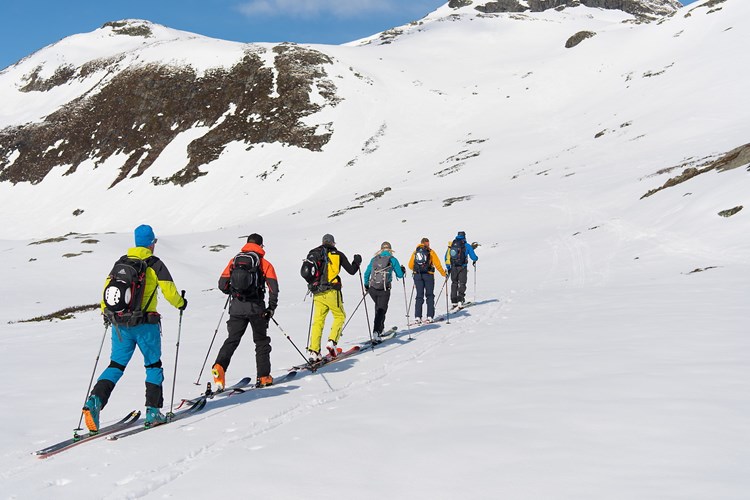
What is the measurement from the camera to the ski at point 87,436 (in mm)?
5943

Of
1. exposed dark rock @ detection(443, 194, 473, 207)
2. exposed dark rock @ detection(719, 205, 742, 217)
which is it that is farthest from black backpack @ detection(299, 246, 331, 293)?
exposed dark rock @ detection(443, 194, 473, 207)

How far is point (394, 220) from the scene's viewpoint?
37.8m

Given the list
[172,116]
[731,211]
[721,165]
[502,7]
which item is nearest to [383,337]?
[731,211]

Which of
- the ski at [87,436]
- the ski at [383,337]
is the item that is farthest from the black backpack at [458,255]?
the ski at [87,436]

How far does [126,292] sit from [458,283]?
38.4 feet

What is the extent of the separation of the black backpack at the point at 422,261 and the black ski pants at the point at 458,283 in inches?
84.7

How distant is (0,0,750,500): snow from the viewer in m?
4.66

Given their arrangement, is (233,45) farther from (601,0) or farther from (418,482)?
(601,0)

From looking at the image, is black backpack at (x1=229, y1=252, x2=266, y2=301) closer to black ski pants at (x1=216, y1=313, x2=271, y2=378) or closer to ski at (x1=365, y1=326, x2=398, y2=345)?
black ski pants at (x1=216, y1=313, x2=271, y2=378)

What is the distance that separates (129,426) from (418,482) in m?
4.50

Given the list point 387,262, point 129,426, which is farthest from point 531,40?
point 129,426

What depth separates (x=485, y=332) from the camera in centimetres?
1225

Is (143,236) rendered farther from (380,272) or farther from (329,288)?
(380,272)

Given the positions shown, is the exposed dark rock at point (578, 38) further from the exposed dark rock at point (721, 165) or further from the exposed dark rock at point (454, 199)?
the exposed dark rock at point (721, 165)
